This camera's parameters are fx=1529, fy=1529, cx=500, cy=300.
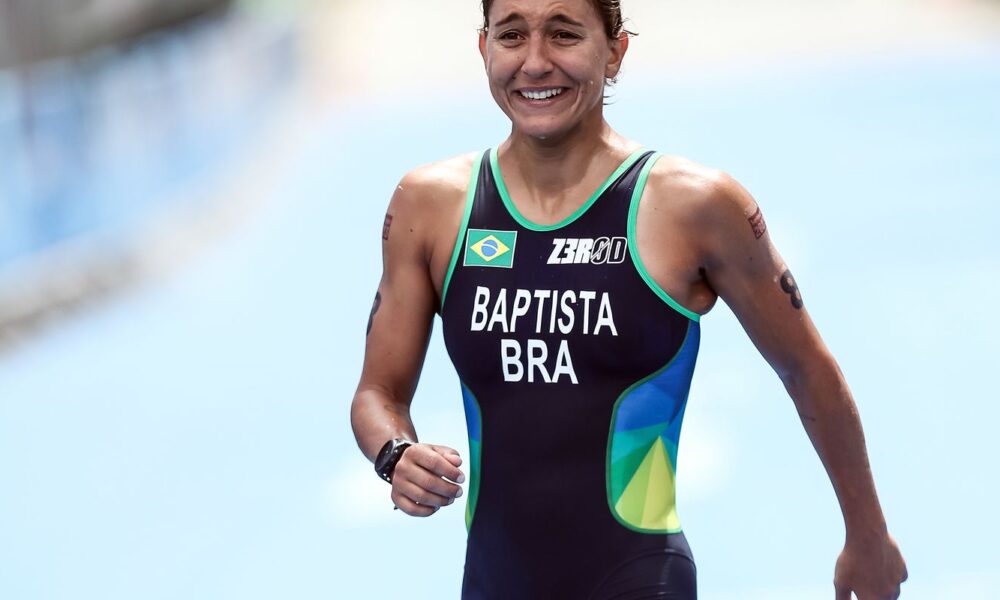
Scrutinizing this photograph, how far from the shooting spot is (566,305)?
295 centimetres

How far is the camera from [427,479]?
2777mm

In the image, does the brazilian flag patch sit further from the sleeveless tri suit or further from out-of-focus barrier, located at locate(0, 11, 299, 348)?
out-of-focus barrier, located at locate(0, 11, 299, 348)

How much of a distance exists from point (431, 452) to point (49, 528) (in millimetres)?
4768

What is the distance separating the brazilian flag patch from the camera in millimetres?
3029

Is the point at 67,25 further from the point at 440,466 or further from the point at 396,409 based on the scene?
the point at 440,466

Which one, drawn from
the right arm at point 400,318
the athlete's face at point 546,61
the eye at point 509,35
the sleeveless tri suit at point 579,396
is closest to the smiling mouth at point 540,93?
the athlete's face at point 546,61

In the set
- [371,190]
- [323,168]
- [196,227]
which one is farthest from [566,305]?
[323,168]

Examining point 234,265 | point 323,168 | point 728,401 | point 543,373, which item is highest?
point 323,168

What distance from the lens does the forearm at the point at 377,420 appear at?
9.91ft

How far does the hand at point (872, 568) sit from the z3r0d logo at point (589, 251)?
2.36 ft

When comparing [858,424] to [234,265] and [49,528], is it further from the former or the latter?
[234,265]

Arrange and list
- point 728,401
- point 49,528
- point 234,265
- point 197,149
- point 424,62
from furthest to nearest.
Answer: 1. point 424,62
2. point 197,149
3. point 234,265
4. point 728,401
5. point 49,528

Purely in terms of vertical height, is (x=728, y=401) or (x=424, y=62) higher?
(x=424, y=62)

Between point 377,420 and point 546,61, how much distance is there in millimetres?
784
